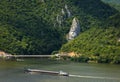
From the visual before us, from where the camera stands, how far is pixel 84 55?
4434 inches

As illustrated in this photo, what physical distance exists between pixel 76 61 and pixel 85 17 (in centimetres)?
4706

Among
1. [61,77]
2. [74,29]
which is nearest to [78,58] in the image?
[74,29]

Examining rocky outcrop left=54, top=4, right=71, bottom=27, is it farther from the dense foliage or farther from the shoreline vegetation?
the shoreline vegetation

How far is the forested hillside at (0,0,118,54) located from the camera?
12342 cm

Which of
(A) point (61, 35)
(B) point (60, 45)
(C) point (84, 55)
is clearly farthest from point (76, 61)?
(A) point (61, 35)

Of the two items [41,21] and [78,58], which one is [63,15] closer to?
[41,21]

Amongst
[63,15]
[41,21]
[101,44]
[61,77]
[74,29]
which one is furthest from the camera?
[63,15]

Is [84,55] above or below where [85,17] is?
below

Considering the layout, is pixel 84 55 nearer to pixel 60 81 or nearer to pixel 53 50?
pixel 53 50

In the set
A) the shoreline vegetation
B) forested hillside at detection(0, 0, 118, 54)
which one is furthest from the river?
forested hillside at detection(0, 0, 118, 54)

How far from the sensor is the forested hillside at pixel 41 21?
12342 centimetres

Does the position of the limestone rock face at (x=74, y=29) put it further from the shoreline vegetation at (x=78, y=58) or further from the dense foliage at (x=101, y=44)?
the shoreline vegetation at (x=78, y=58)

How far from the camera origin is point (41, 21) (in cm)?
14525

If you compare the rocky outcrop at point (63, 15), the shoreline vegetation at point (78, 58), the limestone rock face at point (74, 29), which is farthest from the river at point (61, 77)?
the rocky outcrop at point (63, 15)
